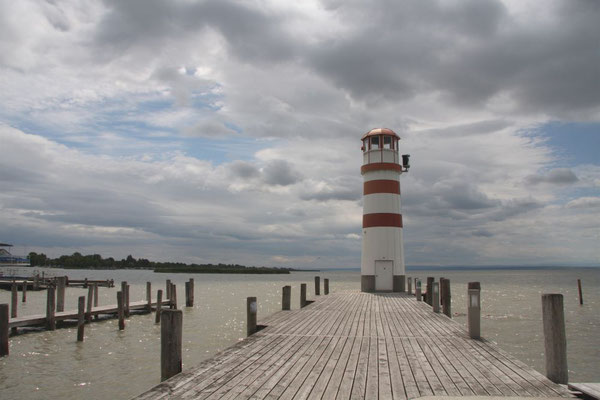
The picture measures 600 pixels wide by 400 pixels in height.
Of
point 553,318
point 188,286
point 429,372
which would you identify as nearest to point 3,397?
point 429,372

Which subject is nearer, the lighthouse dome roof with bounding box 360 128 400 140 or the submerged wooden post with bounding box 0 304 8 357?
the submerged wooden post with bounding box 0 304 8 357

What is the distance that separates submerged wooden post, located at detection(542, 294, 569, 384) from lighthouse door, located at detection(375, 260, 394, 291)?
15055mm

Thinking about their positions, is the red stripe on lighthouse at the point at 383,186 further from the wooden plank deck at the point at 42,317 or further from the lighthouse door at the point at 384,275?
the wooden plank deck at the point at 42,317

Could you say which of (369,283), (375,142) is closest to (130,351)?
(369,283)

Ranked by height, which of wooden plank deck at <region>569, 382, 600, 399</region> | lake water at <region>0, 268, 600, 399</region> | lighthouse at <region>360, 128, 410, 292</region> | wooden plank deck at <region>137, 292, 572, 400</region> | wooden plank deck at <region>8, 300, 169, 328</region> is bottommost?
lake water at <region>0, 268, 600, 399</region>

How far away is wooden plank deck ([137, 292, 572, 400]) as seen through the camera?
527 centimetres

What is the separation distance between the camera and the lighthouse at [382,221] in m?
20.8

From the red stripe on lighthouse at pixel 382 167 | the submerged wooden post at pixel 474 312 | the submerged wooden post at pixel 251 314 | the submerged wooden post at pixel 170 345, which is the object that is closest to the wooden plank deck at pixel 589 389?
→ the submerged wooden post at pixel 474 312

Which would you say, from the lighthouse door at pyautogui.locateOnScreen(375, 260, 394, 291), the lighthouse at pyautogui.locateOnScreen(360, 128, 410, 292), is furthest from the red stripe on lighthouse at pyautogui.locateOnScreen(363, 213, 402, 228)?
the lighthouse door at pyautogui.locateOnScreen(375, 260, 394, 291)

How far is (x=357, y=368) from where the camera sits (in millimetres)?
6406

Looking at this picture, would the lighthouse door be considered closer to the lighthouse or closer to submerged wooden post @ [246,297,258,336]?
the lighthouse

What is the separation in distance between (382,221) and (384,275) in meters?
2.56

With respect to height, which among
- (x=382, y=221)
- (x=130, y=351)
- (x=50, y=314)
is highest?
(x=382, y=221)

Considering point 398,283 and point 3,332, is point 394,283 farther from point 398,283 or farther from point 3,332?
point 3,332
